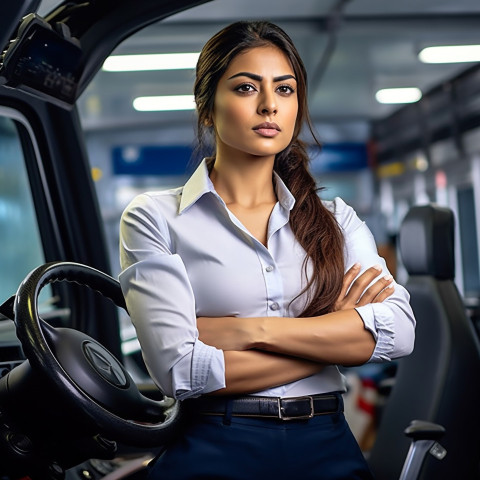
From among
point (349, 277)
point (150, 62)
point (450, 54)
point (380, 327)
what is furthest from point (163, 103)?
point (380, 327)

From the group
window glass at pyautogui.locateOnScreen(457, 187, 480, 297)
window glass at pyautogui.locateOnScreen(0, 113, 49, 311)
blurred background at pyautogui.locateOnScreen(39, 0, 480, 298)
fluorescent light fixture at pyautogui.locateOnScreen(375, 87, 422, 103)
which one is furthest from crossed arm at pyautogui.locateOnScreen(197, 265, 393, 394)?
fluorescent light fixture at pyautogui.locateOnScreen(375, 87, 422, 103)

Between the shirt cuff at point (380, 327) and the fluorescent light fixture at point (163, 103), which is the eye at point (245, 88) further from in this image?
the fluorescent light fixture at point (163, 103)

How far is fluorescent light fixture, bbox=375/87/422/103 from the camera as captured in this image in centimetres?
1061

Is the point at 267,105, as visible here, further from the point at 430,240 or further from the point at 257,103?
the point at 430,240

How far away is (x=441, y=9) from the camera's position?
7.16m

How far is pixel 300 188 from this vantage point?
1.76 metres

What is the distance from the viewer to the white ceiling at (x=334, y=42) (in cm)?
702

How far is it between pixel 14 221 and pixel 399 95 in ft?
29.2

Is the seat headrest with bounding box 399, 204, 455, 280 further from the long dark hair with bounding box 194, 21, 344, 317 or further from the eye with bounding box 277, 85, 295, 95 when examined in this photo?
the eye with bounding box 277, 85, 295, 95

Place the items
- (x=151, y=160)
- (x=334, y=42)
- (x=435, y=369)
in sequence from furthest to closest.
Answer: (x=151, y=160) < (x=334, y=42) < (x=435, y=369)

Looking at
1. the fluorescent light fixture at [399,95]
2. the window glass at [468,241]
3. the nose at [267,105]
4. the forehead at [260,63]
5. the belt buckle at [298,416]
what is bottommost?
the window glass at [468,241]

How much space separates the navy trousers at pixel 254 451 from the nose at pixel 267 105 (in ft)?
1.94

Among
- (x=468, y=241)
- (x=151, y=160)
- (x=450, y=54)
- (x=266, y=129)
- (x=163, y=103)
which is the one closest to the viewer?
(x=266, y=129)

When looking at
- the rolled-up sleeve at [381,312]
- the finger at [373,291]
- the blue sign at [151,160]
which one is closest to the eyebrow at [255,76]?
the rolled-up sleeve at [381,312]
